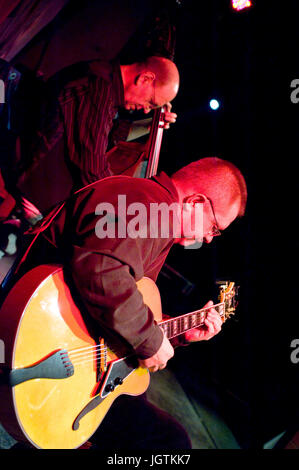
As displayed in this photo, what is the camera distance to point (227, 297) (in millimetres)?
2334

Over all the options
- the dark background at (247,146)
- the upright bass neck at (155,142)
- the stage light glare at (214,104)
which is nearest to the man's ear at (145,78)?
the upright bass neck at (155,142)

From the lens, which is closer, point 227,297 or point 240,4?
point 227,297

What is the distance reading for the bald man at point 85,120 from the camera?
1.93m

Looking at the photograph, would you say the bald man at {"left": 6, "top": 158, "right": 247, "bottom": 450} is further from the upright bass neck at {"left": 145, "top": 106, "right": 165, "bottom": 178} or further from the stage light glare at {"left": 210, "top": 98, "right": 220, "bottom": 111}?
the stage light glare at {"left": 210, "top": 98, "right": 220, "bottom": 111}

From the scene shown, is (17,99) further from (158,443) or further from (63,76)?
(158,443)

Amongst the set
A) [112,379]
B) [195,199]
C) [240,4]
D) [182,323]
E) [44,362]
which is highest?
[240,4]

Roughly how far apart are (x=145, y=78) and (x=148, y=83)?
43mm

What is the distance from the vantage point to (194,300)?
2.80 m

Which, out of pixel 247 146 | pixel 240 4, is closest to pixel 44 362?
pixel 247 146

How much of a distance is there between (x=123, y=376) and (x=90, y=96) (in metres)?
1.68

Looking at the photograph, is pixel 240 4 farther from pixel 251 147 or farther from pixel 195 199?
pixel 195 199

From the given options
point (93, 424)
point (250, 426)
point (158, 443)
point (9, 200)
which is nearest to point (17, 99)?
point (9, 200)

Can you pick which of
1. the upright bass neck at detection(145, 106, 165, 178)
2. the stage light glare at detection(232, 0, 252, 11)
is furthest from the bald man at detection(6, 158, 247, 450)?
the stage light glare at detection(232, 0, 252, 11)

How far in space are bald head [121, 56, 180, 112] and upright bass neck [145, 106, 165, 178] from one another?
7cm
